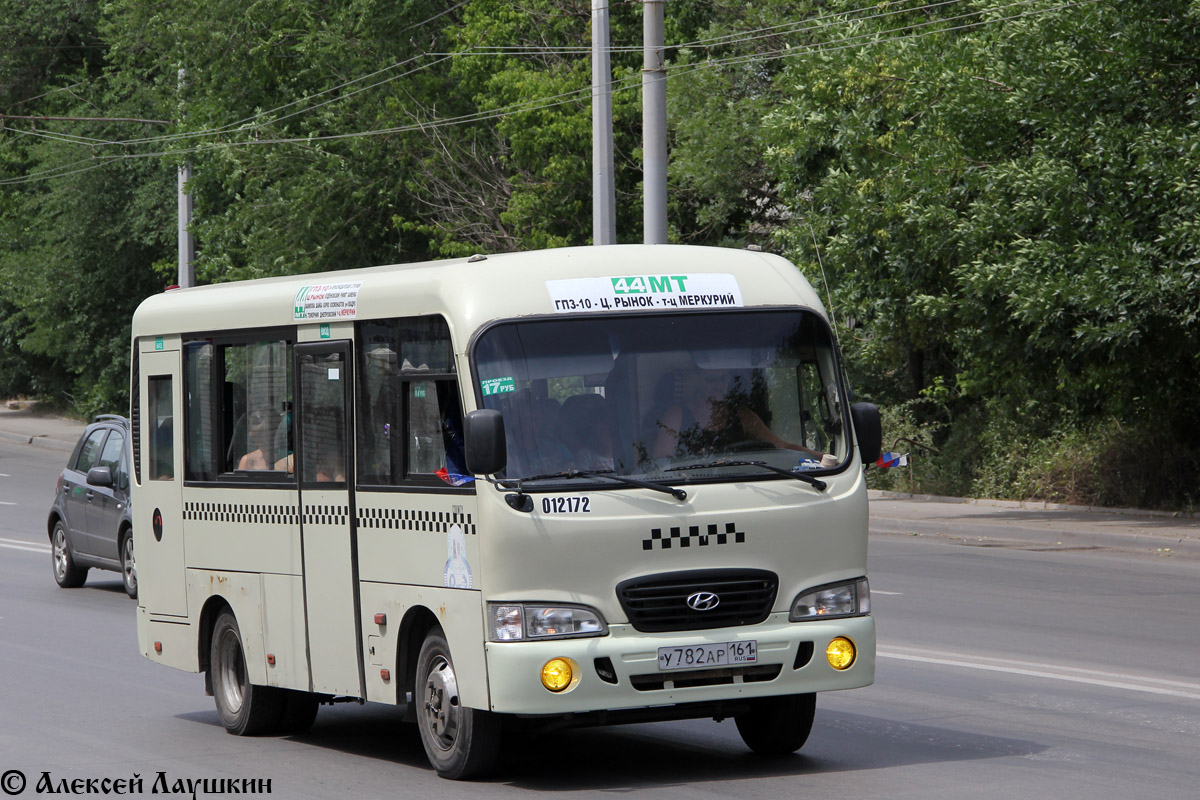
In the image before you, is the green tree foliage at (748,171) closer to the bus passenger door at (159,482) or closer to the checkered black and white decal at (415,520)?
the bus passenger door at (159,482)

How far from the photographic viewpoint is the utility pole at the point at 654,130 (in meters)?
23.8

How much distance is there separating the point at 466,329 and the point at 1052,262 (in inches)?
535

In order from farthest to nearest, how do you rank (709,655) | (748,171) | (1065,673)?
1. (748,171)
2. (1065,673)
3. (709,655)

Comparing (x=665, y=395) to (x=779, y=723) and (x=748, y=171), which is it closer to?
(x=779, y=723)

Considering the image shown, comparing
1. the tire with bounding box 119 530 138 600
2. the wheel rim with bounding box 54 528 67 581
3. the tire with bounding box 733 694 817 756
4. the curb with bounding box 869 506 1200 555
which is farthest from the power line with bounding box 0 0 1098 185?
the tire with bounding box 733 694 817 756

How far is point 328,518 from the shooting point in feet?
28.9

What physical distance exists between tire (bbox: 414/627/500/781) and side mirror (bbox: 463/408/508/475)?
1.00 m

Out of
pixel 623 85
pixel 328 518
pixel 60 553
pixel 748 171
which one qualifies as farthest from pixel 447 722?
pixel 623 85

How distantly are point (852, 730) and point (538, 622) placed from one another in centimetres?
245

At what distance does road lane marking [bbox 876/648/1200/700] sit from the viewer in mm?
10141

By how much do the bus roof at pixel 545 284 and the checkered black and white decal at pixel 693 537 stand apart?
112 centimetres

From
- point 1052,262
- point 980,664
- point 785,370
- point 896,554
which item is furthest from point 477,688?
point 1052,262

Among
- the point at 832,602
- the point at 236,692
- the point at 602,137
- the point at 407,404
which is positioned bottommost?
the point at 236,692

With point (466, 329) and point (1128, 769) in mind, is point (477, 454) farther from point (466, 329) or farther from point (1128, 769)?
point (1128, 769)
